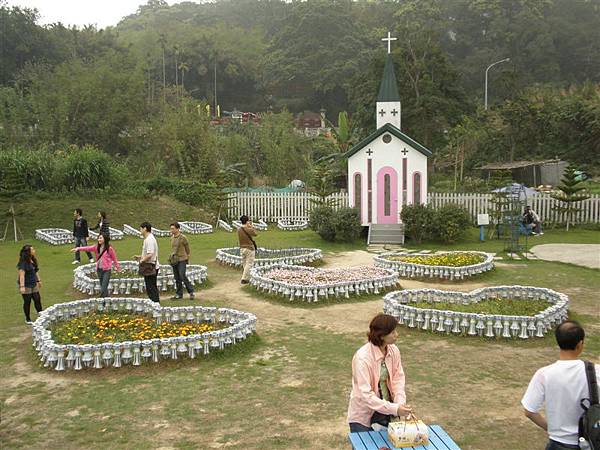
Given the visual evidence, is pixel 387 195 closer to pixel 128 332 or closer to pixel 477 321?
pixel 477 321

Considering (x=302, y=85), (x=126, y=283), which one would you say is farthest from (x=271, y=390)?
(x=302, y=85)

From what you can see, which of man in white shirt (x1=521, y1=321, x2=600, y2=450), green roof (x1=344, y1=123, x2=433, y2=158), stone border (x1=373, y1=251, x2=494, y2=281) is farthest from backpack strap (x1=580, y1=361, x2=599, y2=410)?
green roof (x1=344, y1=123, x2=433, y2=158)

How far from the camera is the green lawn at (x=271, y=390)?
6.72 meters

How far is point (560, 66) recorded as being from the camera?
73.4 m

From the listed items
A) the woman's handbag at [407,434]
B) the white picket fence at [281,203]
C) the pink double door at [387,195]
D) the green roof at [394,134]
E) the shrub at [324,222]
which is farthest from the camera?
the white picket fence at [281,203]

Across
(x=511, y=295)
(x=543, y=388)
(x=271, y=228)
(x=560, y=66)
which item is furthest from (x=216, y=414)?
(x=560, y=66)

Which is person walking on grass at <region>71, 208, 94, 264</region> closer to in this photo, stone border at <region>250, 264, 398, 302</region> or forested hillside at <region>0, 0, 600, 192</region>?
stone border at <region>250, 264, 398, 302</region>

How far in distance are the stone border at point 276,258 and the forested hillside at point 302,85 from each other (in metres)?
12.7

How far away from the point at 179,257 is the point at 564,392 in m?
9.97

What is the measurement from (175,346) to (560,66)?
7540cm

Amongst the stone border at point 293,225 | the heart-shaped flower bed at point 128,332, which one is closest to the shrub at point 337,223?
the stone border at point 293,225

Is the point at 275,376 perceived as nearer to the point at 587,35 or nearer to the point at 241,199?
the point at 241,199

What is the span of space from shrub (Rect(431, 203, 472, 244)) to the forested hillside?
55.4 feet

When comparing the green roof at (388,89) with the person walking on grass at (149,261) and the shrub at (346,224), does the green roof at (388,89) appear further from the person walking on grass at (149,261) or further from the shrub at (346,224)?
the person walking on grass at (149,261)
